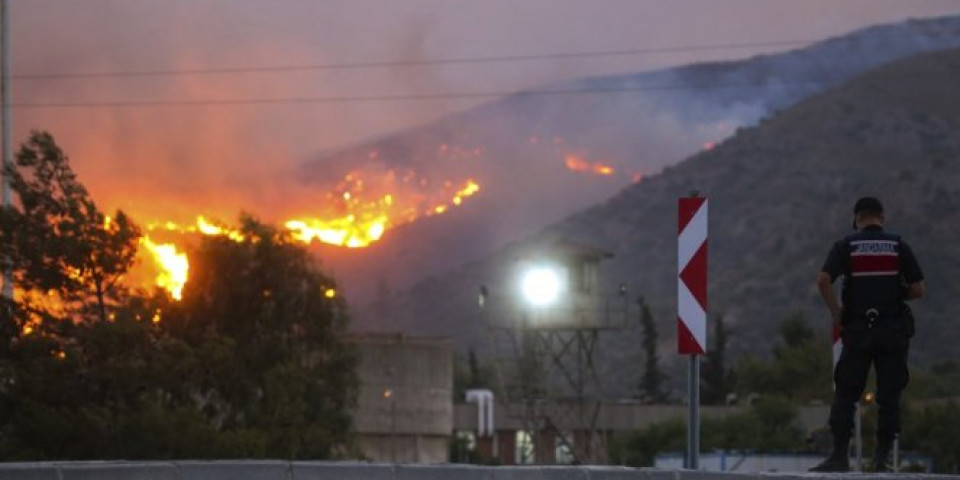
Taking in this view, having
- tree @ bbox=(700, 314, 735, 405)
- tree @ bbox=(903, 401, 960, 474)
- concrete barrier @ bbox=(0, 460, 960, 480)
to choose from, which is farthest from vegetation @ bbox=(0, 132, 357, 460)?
tree @ bbox=(700, 314, 735, 405)

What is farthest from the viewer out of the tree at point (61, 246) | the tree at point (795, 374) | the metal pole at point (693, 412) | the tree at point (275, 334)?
the tree at point (795, 374)

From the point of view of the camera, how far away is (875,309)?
16828 millimetres

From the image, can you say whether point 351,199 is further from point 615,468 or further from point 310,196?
point 615,468

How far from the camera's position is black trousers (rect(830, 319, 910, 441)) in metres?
16.8

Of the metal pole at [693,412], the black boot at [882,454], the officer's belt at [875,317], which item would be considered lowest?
the black boot at [882,454]

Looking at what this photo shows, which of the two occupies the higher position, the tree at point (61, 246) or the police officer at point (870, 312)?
the tree at point (61, 246)

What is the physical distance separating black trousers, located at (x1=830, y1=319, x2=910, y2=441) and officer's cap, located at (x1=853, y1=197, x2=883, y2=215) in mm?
887

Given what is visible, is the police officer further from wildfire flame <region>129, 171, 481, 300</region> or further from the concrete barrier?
wildfire flame <region>129, 171, 481, 300</region>

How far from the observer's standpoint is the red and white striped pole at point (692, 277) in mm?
16922

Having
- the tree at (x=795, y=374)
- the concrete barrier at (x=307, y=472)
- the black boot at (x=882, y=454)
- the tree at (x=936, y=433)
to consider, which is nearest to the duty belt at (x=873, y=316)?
the black boot at (x=882, y=454)

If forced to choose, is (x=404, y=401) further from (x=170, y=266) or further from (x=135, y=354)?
(x=135, y=354)

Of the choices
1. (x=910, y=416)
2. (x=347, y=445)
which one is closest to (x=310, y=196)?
(x=910, y=416)

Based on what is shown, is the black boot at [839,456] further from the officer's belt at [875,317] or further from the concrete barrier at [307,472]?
the concrete barrier at [307,472]

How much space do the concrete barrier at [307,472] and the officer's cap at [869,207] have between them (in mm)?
3411
